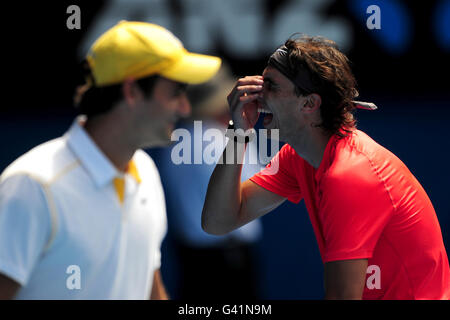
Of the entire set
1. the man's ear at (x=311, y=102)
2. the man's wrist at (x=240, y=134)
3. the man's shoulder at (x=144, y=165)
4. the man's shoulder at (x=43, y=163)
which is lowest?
the man's shoulder at (x=144, y=165)

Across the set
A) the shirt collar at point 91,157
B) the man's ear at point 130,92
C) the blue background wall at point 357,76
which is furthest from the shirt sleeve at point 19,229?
the blue background wall at point 357,76

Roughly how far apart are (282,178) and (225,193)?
0.25m

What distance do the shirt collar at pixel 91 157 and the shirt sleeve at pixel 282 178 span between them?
2.54ft

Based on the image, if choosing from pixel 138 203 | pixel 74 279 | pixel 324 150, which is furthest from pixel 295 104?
pixel 74 279

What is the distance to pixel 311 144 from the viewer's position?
2.59 m

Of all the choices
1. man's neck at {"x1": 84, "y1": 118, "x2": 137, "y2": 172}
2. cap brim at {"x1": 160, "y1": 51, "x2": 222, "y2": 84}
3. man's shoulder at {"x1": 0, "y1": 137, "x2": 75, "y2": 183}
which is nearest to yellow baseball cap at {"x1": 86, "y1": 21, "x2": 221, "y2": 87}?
cap brim at {"x1": 160, "y1": 51, "x2": 222, "y2": 84}

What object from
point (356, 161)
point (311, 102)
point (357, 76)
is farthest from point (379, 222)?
point (357, 76)

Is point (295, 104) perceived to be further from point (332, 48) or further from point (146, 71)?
point (146, 71)

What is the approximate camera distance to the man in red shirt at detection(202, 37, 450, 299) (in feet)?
7.38

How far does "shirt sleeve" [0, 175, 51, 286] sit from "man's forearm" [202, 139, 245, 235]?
852 millimetres

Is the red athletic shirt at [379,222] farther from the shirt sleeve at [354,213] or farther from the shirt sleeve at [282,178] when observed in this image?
the shirt sleeve at [282,178]

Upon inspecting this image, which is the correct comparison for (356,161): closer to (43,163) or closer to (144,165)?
(144,165)

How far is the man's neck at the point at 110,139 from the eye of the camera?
7.45 ft

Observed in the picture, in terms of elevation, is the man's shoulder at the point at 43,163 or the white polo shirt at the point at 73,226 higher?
the man's shoulder at the point at 43,163
